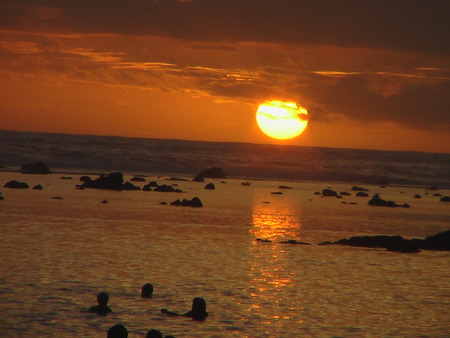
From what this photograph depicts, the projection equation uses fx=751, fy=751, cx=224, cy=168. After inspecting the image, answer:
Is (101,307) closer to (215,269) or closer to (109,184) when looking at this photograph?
(215,269)

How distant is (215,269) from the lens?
802 inches

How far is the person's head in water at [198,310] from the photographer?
14.9 metres

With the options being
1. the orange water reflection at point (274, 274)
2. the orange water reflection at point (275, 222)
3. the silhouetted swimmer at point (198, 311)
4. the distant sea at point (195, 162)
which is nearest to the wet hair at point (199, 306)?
the silhouetted swimmer at point (198, 311)

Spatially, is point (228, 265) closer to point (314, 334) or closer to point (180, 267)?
point (180, 267)

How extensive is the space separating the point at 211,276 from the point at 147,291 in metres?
3.15

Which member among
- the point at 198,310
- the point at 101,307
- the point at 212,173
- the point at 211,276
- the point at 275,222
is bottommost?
the point at 101,307

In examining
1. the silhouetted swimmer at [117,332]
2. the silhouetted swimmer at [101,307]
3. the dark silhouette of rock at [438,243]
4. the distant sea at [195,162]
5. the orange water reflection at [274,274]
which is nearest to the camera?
the silhouetted swimmer at [117,332]

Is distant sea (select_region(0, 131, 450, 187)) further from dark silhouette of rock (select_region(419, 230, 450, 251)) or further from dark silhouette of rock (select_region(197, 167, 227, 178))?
dark silhouette of rock (select_region(419, 230, 450, 251))

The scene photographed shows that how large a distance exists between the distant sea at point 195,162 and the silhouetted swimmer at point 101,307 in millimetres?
71264

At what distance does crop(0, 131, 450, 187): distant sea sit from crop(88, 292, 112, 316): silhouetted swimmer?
71264mm

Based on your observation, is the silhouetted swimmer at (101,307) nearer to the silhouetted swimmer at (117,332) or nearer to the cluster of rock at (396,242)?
the silhouetted swimmer at (117,332)

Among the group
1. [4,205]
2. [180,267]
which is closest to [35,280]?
[180,267]

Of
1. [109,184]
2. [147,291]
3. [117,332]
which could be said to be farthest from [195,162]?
[117,332]

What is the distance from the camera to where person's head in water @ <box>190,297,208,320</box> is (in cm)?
1488
